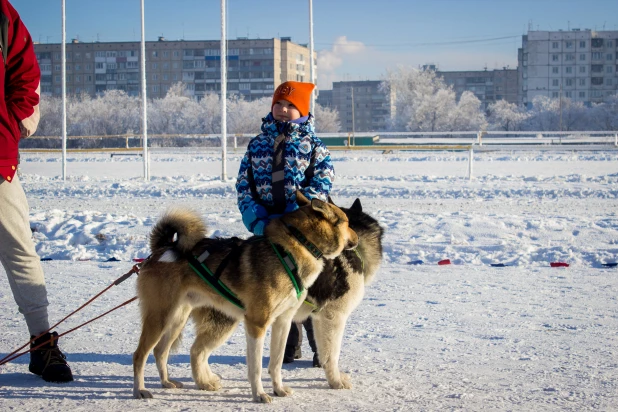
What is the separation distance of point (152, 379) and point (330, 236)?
160 centimetres

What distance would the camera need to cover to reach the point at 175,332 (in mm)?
4824

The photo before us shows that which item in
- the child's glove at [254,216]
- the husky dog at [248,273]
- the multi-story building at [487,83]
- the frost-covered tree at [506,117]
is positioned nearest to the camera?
the husky dog at [248,273]

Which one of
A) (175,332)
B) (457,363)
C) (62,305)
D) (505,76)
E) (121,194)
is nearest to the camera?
(175,332)

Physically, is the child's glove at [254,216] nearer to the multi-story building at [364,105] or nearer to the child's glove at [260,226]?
the child's glove at [260,226]

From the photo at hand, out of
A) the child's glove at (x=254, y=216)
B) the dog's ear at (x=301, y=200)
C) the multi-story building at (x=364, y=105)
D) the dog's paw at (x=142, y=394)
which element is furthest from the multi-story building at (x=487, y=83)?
the dog's paw at (x=142, y=394)

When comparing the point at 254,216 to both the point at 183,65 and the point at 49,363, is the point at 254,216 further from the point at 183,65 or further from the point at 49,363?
the point at 183,65


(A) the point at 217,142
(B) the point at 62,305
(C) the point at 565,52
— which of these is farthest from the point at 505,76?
(B) the point at 62,305

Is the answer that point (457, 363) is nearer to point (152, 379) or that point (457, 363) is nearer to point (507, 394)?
point (507, 394)

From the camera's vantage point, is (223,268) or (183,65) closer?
(223,268)

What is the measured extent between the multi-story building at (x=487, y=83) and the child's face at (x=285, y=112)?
152 meters

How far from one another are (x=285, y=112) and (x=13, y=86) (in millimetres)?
1753

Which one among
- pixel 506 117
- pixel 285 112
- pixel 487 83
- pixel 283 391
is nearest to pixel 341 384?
pixel 283 391

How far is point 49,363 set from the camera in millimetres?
4836

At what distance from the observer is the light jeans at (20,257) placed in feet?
15.4
